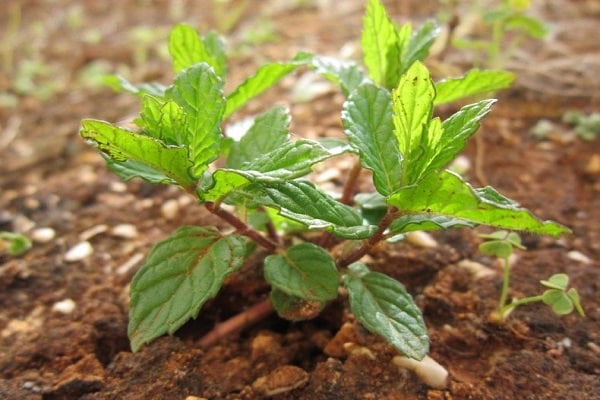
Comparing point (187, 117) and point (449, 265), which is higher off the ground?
point (187, 117)

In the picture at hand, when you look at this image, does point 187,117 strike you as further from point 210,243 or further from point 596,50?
point 596,50

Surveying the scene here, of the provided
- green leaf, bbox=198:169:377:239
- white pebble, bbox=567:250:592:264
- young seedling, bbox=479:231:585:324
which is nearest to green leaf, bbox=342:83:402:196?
green leaf, bbox=198:169:377:239

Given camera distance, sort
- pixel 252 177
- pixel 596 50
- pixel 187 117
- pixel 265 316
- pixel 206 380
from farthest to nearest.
Answer: pixel 596 50 → pixel 265 316 → pixel 206 380 → pixel 187 117 → pixel 252 177

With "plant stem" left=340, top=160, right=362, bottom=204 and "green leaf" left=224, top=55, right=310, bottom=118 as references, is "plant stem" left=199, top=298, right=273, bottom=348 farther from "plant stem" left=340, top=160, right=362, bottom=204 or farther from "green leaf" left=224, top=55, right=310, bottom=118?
"green leaf" left=224, top=55, right=310, bottom=118

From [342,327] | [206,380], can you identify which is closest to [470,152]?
[342,327]

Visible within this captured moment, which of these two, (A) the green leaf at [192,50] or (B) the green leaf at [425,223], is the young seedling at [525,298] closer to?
(B) the green leaf at [425,223]

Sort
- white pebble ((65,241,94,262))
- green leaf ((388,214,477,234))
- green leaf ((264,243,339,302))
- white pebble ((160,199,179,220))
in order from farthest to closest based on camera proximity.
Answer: white pebble ((160,199,179,220)) → white pebble ((65,241,94,262)) → green leaf ((264,243,339,302)) → green leaf ((388,214,477,234))

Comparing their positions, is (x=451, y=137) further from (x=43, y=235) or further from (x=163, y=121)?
(x=43, y=235)
